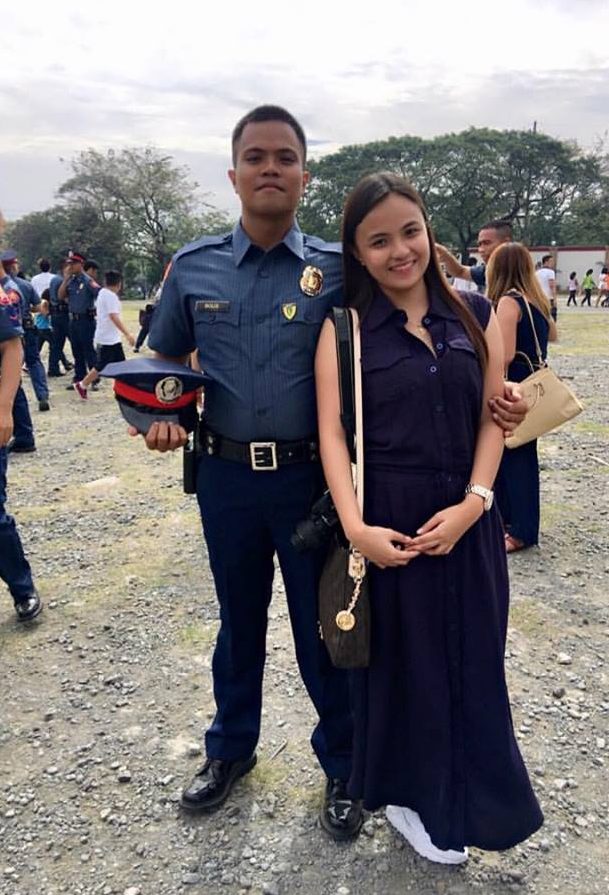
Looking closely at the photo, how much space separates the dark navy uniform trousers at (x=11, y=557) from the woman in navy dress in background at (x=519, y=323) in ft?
8.52

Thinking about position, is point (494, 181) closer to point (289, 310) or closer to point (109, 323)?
point (109, 323)

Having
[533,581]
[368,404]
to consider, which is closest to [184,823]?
[368,404]

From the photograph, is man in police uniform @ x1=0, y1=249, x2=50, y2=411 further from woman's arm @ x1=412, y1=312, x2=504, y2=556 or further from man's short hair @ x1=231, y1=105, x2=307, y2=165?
woman's arm @ x1=412, y1=312, x2=504, y2=556

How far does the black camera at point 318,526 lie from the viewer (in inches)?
76.4

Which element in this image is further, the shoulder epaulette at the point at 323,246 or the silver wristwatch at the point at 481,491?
the shoulder epaulette at the point at 323,246

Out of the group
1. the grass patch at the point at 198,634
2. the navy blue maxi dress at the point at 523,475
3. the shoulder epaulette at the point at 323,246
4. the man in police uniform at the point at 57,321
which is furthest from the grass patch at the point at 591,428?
the man in police uniform at the point at 57,321

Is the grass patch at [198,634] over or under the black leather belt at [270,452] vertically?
under

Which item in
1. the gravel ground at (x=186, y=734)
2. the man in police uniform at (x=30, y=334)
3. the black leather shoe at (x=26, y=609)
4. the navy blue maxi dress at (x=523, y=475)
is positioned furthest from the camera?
the man in police uniform at (x=30, y=334)

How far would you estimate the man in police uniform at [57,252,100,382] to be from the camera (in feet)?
30.7

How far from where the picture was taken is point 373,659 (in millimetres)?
1972

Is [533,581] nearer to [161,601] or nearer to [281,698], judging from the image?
[281,698]

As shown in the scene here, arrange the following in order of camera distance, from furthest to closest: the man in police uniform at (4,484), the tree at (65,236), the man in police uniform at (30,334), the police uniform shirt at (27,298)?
the tree at (65,236)
the man in police uniform at (30,334)
the police uniform shirt at (27,298)
the man in police uniform at (4,484)

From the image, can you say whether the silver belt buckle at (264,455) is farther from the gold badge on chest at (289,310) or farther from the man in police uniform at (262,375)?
the gold badge on chest at (289,310)

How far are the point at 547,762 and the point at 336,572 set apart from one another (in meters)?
1.33
